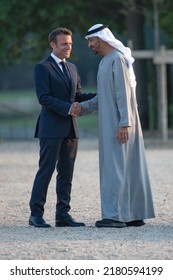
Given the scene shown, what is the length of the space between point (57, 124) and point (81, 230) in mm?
1032

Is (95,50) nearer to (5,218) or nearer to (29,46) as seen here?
(5,218)

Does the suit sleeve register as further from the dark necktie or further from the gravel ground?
the gravel ground

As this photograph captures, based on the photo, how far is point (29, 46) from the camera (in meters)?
27.6

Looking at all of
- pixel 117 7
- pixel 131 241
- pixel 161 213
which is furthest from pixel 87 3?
pixel 131 241

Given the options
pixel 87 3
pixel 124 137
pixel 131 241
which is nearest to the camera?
Answer: pixel 131 241

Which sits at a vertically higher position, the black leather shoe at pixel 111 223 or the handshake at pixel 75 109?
the handshake at pixel 75 109

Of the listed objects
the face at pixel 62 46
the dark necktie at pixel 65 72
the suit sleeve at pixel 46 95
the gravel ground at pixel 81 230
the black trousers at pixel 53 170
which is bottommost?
the gravel ground at pixel 81 230

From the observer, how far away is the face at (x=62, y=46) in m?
10.5

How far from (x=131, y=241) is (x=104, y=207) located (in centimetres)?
96

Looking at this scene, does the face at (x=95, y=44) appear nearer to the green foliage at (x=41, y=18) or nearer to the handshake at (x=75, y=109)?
the handshake at (x=75, y=109)

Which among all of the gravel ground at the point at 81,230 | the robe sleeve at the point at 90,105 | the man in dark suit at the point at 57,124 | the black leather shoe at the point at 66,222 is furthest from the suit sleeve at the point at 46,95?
the gravel ground at the point at 81,230

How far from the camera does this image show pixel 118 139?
10383 millimetres

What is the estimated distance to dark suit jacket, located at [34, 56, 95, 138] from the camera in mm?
10477

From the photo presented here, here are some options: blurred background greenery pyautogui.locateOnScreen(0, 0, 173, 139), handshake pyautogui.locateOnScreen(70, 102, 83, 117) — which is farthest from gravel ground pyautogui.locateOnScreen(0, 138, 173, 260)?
blurred background greenery pyautogui.locateOnScreen(0, 0, 173, 139)
